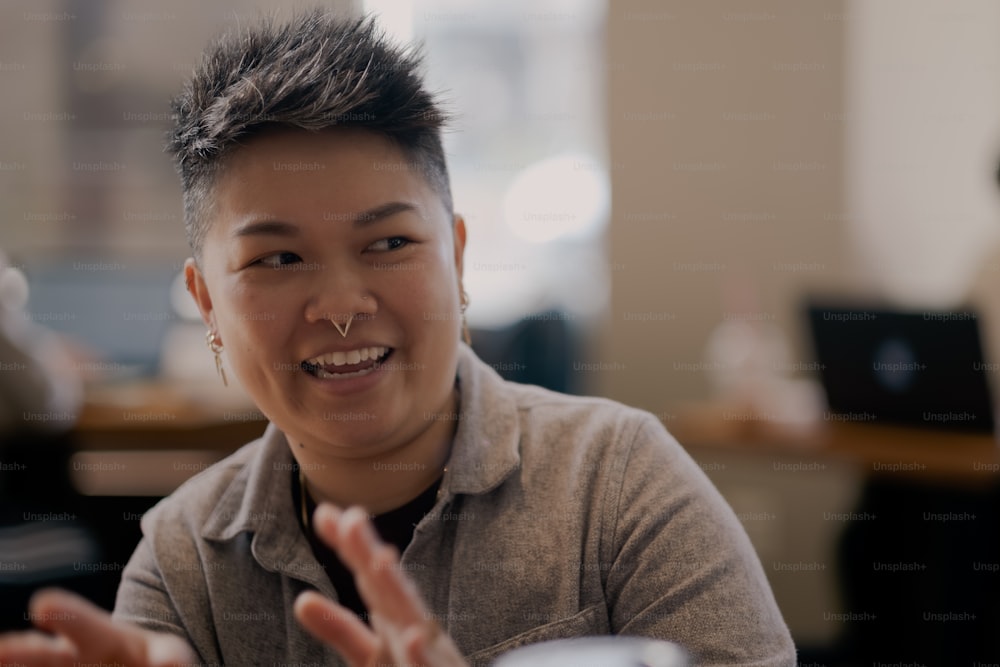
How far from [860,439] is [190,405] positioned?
5.82 feet

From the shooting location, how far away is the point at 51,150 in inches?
151

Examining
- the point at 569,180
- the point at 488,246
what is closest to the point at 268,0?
the point at 488,246

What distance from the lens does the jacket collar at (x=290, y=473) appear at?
41.6 inches

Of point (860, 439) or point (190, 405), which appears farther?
point (190, 405)

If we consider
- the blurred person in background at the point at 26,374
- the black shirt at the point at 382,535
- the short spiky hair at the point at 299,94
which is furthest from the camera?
the blurred person in background at the point at 26,374

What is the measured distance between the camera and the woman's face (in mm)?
964

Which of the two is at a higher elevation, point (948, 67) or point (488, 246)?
point (948, 67)

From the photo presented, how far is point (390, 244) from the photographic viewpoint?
0.99m

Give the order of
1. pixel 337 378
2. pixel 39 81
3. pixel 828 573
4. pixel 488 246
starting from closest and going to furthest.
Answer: pixel 337 378
pixel 828 573
pixel 488 246
pixel 39 81

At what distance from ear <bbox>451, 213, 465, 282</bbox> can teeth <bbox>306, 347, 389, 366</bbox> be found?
156 mm

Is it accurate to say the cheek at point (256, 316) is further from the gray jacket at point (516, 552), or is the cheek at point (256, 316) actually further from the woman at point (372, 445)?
the gray jacket at point (516, 552)

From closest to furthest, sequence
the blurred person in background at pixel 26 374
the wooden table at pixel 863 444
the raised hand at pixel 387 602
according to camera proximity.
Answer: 1. the raised hand at pixel 387 602
2. the blurred person in background at pixel 26 374
3. the wooden table at pixel 863 444

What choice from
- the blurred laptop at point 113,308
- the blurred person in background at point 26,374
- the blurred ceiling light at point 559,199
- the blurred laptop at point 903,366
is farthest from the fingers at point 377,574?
the blurred laptop at point 113,308

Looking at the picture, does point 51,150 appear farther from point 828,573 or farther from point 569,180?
point 828,573
